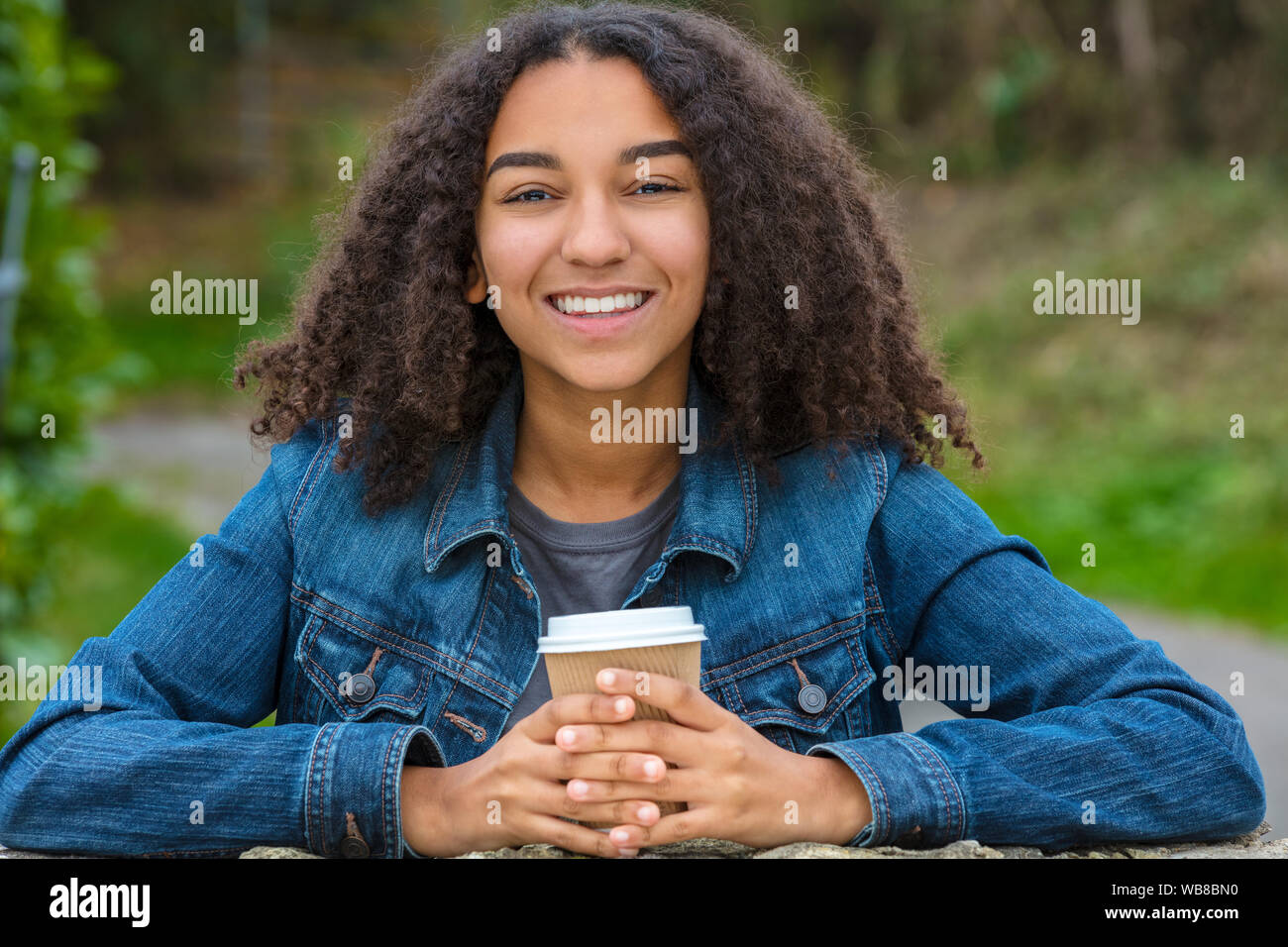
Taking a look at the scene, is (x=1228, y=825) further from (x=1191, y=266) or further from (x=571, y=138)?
(x=1191, y=266)

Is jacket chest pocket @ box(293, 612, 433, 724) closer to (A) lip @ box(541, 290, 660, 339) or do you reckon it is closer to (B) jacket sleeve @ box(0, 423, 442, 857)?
(B) jacket sleeve @ box(0, 423, 442, 857)

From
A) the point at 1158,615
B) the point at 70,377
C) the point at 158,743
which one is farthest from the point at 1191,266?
the point at 158,743

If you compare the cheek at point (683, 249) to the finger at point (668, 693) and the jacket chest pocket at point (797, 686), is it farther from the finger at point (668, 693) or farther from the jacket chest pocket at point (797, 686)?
the finger at point (668, 693)

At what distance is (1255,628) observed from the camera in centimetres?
682

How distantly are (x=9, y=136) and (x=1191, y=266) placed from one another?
24.9 feet

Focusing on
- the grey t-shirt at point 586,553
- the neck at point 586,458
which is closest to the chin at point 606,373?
the neck at point 586,458

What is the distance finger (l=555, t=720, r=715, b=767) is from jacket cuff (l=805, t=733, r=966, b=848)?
0.25 metres

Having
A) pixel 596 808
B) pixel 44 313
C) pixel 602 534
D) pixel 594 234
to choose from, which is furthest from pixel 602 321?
pixel 44 313

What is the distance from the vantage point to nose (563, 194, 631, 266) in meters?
2.32

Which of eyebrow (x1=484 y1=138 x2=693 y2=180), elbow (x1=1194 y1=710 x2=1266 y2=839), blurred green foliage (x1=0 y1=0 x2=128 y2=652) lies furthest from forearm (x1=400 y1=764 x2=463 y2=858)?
blurred green foliage (x1=0 y1=0 x2=128 y2=652)

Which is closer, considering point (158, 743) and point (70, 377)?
point (158, 743)

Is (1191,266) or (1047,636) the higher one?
(1191,266)
